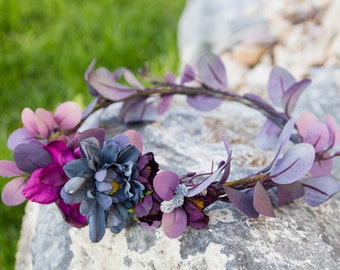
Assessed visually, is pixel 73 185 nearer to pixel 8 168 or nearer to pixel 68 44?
Result: pixel 8 168

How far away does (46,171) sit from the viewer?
0.84 m

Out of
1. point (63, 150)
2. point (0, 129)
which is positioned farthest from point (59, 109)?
point (0, 129)

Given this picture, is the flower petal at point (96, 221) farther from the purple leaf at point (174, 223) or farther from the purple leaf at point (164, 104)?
the purple leaf at point (164, 104)

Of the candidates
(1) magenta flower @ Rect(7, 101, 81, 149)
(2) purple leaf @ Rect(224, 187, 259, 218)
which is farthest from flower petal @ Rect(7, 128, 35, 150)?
(2) purple leaf @ Rect(224, 187, 259, 218)

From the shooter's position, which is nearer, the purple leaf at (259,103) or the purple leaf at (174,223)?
the purple leaf at (174,223)

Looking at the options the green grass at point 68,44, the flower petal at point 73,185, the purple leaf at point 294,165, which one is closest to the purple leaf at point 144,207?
the flower petal at point 73,185

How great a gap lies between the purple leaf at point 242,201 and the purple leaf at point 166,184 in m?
0.08

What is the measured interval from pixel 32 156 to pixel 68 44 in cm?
172

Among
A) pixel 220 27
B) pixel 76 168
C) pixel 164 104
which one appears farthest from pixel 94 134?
pixel 220 27

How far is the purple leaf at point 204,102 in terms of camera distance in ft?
3.76

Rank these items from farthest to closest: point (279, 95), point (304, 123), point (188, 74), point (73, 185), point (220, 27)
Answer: point (220, 27)
point (188, 74)
point (279, 95)
point (304, 123)
point (73, 185)

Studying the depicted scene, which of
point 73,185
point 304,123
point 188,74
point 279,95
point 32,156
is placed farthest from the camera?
point 188,74

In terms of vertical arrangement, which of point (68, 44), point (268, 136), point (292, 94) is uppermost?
point (292, 94)

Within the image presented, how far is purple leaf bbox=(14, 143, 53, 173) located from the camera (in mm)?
864
